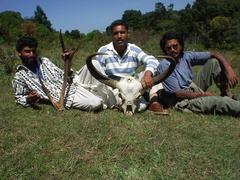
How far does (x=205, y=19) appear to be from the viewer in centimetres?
4319

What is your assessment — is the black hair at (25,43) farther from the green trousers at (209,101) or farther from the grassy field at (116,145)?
the green trousers at (209,101)

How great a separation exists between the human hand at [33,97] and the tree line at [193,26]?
14.6 metres

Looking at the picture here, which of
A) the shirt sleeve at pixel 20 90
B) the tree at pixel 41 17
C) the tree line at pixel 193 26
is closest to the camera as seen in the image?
the shirt sleeve at pixel 20 90

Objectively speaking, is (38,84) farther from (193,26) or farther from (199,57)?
(193,26)

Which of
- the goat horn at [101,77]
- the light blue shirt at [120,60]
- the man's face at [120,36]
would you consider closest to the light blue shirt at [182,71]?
the light blue shirt at [120,60]

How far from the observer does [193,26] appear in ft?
134

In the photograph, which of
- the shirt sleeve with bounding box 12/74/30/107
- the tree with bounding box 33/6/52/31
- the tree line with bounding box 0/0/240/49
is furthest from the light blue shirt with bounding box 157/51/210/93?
the tree with bounding box 33/6/52/31

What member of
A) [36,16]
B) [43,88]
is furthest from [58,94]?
[36,16]

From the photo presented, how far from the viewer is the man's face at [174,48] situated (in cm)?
678

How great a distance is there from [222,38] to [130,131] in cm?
2795

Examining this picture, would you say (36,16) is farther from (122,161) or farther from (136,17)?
(122,161)

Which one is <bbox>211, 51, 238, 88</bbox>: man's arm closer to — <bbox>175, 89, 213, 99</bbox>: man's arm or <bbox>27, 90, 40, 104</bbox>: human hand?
<bbox>175, 89, 213, 99</bbox>: man's arm

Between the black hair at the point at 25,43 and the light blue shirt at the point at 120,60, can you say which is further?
the light blue shirt at the point at 120,60

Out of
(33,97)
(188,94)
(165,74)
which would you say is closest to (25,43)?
(33,97)
